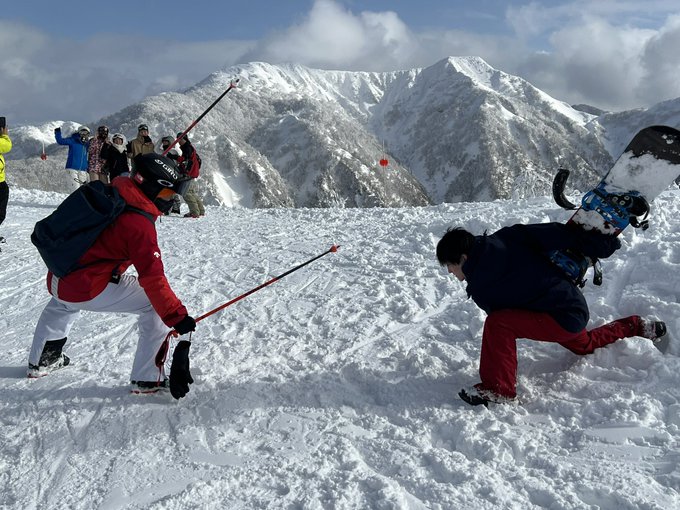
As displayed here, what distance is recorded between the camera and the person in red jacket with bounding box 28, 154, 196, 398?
340 cm

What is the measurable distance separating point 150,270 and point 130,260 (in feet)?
0.98

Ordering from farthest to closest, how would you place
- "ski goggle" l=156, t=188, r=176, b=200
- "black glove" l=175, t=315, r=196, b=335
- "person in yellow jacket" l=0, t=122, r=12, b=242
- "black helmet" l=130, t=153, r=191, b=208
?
"person in yellow jacket" l=0, t=122, r=12, b=242, "ski goggle" l=156, t=188, r=176, b=200, "black helmet" l=130, t=153, r=191, b=208, "black glove" l=175, t=315, r=196, b=335

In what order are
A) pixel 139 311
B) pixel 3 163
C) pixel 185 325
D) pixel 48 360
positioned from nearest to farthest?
pixel 185 325, pixel 139 311, pixel 48 360, pixel 3 163

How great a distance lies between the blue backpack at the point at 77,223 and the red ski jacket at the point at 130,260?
0.06 m

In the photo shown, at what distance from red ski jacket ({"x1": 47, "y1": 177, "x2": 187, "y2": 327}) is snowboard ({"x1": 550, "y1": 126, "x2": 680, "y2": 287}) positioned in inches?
118

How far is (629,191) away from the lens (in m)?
3.73

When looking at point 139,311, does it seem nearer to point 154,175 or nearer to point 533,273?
point 154,175

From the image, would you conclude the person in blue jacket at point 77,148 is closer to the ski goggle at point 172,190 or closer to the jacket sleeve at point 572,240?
the ski goggle at point 172,190

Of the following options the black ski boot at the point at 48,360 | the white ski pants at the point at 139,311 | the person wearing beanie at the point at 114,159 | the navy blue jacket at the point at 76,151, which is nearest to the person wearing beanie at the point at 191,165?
the person wearing beanie at the point at 114,159

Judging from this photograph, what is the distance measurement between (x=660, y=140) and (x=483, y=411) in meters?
2.63

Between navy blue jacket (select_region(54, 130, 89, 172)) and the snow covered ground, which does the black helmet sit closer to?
the snow covered ground

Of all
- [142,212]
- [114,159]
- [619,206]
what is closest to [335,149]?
[114,159]

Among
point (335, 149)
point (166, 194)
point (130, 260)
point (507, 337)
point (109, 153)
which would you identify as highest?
point (166, 194)

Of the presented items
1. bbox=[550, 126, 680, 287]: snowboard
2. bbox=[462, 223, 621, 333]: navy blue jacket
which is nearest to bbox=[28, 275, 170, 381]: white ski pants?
bbox=[462, 223, 621, 333]: navy blue jacket
